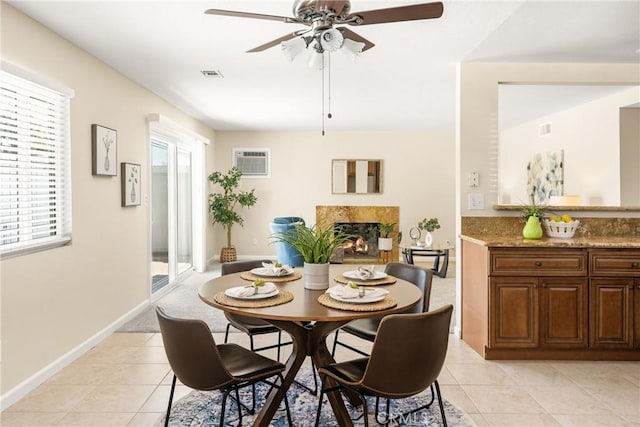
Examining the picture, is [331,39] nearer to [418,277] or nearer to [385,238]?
[418,277]

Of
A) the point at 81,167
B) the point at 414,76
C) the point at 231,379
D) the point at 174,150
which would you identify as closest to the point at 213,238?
the point at 174,150

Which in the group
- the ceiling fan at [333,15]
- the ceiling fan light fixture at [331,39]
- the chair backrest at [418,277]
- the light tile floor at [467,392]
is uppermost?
the ceiling fan at [333,15]

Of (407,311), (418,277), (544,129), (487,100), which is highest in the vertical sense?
(544,129)

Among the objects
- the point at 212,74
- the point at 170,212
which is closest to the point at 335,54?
the point at 212,74

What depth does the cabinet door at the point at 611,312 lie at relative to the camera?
3096 mm

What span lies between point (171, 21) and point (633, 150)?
4.79m

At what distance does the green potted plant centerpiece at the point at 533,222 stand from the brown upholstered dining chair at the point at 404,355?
1.86 meters

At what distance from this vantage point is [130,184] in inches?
166

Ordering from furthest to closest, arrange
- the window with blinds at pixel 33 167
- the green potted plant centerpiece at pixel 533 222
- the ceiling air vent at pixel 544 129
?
the ceiling air vent at pixel 544 129 < the green potted plant centerpiece at pixel 533 222 < the window with blinds at pixel 33 167

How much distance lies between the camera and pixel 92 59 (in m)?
3.49

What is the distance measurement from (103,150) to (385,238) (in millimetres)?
5078

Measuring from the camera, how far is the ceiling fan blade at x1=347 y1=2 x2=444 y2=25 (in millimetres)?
1887

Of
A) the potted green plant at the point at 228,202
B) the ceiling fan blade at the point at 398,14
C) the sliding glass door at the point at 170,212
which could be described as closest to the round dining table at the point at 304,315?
the ceiling fan blade at the point at 398,14

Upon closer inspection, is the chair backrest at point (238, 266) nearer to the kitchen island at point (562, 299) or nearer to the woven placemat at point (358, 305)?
the woven placemat at point (358, 305)
